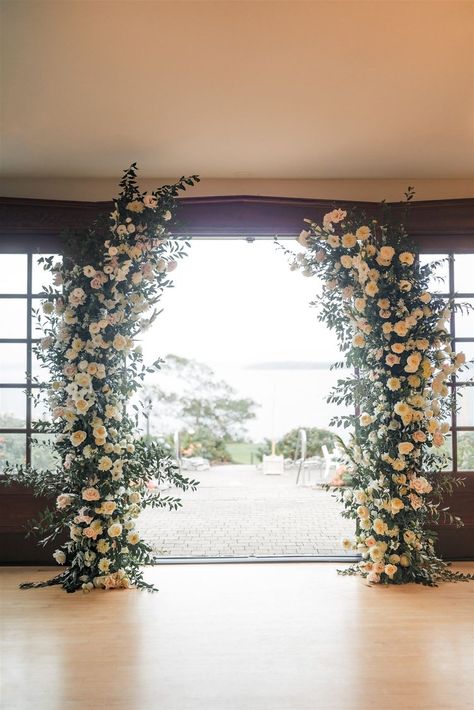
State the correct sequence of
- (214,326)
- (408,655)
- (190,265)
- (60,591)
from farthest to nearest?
(214,326) < (190,265) < (60,591) < (408,655)

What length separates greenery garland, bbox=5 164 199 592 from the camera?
12.9 ft

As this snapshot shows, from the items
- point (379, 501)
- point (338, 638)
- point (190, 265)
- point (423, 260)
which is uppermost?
Result: point (190, 265)

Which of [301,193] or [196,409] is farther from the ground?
[301,193]

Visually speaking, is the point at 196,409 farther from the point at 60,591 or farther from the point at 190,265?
the point at 60,591

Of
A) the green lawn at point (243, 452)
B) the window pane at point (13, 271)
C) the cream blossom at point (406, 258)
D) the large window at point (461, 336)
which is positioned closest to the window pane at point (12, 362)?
the window pane at point (13, 271)

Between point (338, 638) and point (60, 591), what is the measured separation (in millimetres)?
1781

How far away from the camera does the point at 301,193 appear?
185 inches

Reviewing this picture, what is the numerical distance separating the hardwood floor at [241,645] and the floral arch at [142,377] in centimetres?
30

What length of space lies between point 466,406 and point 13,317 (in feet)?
11.2

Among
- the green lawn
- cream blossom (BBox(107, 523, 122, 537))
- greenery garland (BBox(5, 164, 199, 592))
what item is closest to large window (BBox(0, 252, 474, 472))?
greenery garland (BBox(5, 164, 199, 592))

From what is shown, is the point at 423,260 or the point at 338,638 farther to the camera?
the point at 423,260

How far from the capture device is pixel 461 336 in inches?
188

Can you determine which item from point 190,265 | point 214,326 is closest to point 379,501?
point 190,265

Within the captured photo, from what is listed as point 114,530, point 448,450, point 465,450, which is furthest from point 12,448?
point 465,450
